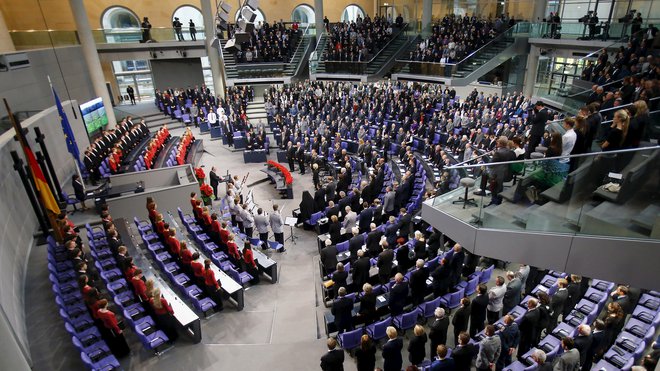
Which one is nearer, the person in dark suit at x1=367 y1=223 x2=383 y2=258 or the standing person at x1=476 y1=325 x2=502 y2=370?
the standing person at x1=476 y1=325 x2=502 y2=370

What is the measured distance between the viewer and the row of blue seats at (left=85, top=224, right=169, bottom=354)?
734 centimetres

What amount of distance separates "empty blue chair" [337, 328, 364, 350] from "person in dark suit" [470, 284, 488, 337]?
79.3 inches

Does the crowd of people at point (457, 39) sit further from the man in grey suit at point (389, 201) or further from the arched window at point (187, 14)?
the arched window at point (187, 14)

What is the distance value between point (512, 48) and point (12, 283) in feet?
74.9

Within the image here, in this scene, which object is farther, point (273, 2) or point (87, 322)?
point (273, 2)

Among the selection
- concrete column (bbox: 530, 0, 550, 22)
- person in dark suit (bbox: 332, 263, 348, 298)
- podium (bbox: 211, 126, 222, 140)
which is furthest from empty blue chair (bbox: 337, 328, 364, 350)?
concrete column (bbox: 530, 0, 550, 22)

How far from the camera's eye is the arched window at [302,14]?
110 ft

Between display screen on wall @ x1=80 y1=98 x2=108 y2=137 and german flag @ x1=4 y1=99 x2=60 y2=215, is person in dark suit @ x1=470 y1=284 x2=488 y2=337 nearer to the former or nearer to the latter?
german flag @ x1=4 y1=99 x2=60 y2=215

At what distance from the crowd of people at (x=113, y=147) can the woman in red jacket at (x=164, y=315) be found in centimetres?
972

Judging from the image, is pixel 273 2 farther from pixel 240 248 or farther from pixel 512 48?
pixel 240 248

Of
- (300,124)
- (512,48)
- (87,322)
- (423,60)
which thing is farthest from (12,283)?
(512,48)

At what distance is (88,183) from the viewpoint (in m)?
15.2

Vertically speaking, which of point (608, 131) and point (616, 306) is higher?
point (608, 131)

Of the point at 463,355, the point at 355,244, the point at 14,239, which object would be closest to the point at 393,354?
the point at 463,355
